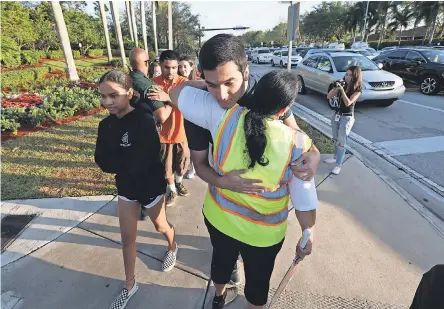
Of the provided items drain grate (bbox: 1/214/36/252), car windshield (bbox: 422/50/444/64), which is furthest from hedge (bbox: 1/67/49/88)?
car windshield (bbox: 422/50/444/64)

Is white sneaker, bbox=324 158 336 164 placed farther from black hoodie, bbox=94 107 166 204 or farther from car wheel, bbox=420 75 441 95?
car wheel, bbox=420 75 441 95

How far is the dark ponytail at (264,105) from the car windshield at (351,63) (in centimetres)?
854

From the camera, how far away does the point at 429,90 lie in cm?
965

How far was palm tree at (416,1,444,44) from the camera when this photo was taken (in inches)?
1650

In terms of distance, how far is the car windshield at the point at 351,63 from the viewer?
28.6 feet

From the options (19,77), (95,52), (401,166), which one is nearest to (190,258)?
(401,166)

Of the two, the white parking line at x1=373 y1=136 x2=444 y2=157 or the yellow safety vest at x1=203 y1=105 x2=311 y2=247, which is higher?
the yellow safety vest at x1=203 y1=105 x2=311 y2=247

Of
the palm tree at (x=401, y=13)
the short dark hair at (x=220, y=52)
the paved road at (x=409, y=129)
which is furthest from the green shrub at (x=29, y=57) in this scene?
the palm tree at (x=401, y=13)

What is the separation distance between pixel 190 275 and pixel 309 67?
31.4 ft

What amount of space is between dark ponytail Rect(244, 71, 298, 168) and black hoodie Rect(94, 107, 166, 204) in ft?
3.20

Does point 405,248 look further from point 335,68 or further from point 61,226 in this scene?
point 335,68

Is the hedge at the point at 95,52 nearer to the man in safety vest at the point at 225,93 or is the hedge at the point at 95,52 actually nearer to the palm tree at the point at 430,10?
the man in safety vest at the point at 225,93

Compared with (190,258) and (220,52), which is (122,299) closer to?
(190,258)

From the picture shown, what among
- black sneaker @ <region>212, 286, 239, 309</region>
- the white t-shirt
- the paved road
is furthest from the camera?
the paved road
